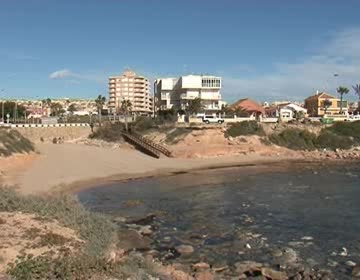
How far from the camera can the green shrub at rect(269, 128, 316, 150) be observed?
84319mm

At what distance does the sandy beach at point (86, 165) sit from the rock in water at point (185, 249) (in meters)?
19.2

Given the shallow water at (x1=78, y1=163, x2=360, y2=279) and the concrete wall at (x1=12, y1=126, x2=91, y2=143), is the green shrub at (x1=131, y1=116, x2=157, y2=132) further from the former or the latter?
the shallow water at (x1=78, y1=163, x2=360, y2=279)

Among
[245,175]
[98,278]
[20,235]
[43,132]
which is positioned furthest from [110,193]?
[43,132]

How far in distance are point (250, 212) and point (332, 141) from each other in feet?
192

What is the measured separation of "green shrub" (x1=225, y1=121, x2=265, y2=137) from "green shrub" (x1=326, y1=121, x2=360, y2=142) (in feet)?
52.8

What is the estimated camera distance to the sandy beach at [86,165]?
46650mm

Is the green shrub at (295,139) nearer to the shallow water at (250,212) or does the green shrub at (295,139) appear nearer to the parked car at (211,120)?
the parked car at (211,120)

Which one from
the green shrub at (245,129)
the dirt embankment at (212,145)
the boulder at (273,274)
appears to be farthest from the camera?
the green shrub at (245,129)

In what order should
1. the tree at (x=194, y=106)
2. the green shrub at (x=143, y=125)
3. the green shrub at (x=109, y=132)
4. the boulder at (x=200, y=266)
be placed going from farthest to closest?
the tree at (x=194, y=106)
the green shrub at (x=143, y=125)
the green shrub at (x=109, y=132)
the boulder at (x=200, y=266)

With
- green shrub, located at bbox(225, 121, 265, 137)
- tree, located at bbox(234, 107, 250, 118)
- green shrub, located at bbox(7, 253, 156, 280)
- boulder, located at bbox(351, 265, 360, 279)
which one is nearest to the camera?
green shrub, located at bbox(7, 253, 156, 280)

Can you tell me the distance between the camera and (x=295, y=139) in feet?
283

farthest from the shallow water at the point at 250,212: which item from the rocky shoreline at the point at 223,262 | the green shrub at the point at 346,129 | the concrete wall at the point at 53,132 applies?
the green shrub at the point at 346,129

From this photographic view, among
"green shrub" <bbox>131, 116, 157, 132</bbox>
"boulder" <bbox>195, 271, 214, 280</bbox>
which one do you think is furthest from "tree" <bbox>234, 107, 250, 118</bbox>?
"boulder" <bbox>195, 271, 214, 280</bbox>

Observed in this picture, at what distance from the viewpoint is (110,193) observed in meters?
44.1
